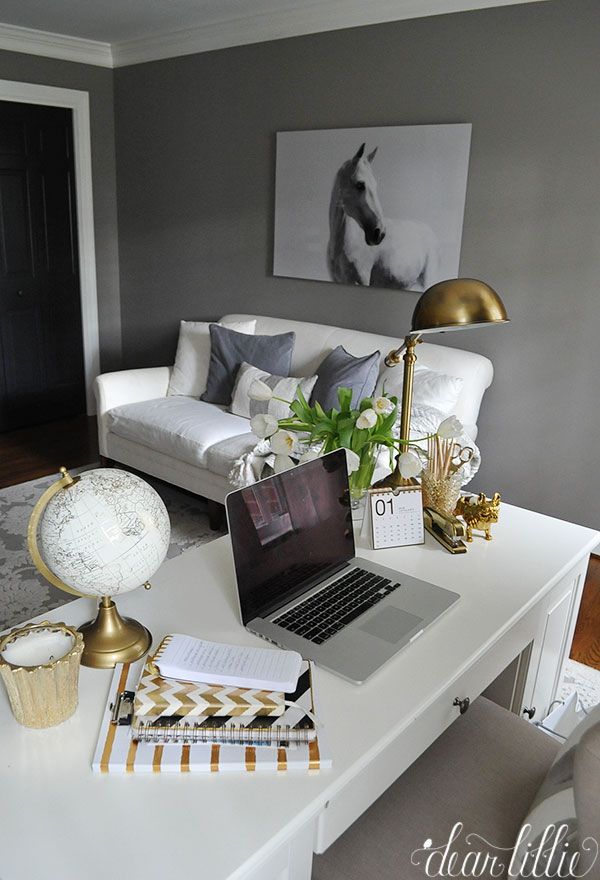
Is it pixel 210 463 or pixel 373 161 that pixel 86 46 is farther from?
pixel 210 463

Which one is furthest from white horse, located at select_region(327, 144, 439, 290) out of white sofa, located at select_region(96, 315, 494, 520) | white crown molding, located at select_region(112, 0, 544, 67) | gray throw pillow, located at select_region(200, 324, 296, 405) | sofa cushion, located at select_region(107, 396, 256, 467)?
sofa cushion, located at select_region(107, 396, 256, 467)

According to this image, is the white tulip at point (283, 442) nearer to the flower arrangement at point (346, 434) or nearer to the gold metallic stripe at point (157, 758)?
the flower arrangement at point (346, 434)

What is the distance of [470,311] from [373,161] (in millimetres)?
2343

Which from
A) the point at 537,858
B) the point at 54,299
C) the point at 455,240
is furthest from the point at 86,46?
the point at 537,858

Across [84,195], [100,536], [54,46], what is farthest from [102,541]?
[54,46]

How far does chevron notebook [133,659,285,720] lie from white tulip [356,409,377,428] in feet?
2.21

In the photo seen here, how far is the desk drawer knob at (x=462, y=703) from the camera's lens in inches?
53.6

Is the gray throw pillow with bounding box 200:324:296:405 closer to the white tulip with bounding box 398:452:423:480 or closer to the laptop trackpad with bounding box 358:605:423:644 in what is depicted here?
→ the white tulip with bounding box 398:452:423:480

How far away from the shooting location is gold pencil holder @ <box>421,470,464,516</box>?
179 centimetres

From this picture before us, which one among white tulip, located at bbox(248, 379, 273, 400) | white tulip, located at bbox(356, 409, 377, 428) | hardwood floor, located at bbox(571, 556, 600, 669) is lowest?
hardwood floor, located at bbox(571, 556, 600, 669)

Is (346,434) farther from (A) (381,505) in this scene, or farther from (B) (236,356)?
(B) (236,356)

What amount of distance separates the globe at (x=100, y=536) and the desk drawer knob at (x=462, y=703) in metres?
0.62

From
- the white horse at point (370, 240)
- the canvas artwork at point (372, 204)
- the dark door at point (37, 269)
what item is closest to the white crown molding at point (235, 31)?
the dark door at point (37, 269)

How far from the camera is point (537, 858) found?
1.06 m
